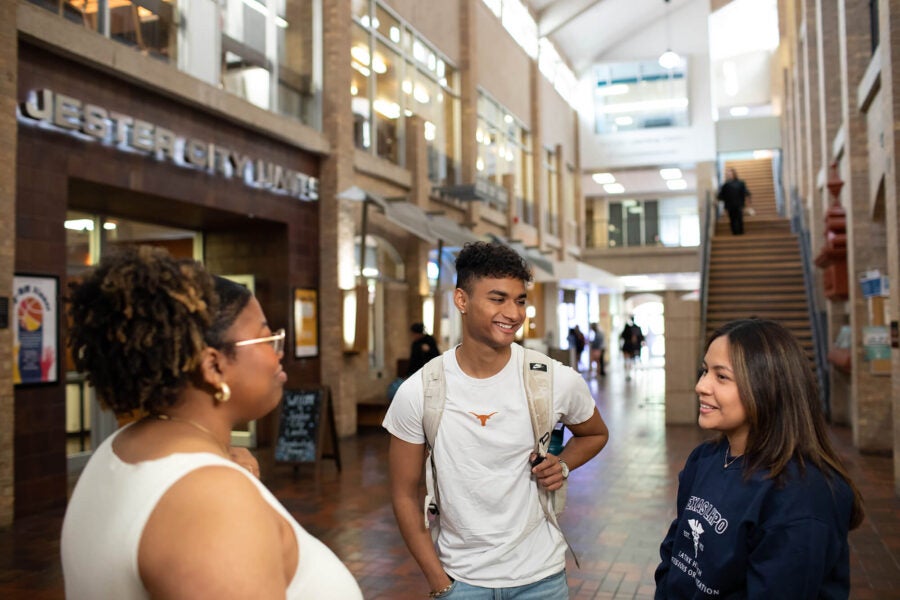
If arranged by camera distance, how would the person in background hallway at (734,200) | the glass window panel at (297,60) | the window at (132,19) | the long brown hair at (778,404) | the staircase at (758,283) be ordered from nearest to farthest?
the long brown hair at (778,404), the window at (132,19), the glass window panel at (297,60), the staircase at (758,283), the person in background hallway at (734,200)

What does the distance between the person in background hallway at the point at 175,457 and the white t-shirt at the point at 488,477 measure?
40.2 inches

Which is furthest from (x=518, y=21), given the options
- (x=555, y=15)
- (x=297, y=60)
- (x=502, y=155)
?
(x=297, y=60)

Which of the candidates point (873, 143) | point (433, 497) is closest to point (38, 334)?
point (433, 497)

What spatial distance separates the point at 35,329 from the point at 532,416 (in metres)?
5.97

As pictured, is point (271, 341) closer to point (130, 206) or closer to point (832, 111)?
point (130, 206)

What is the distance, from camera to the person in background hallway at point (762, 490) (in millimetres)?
1695

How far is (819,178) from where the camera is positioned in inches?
541

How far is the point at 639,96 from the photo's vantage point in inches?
1126

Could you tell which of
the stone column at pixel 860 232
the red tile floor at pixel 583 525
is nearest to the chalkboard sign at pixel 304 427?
the red tile floor at pixel 583 525

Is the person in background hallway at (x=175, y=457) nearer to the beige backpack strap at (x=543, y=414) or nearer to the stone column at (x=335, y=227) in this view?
the beige backpack strap at (x=543, y=414)

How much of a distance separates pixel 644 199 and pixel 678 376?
2333 centimetres

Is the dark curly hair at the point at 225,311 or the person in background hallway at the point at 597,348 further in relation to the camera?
the person in background hallway at the point at 597,348

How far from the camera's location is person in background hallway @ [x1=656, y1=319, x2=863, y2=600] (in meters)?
1.70

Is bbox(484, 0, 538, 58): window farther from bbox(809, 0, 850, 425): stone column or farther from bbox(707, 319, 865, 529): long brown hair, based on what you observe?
bbox(707, 319, 865, 529): long brown hair
